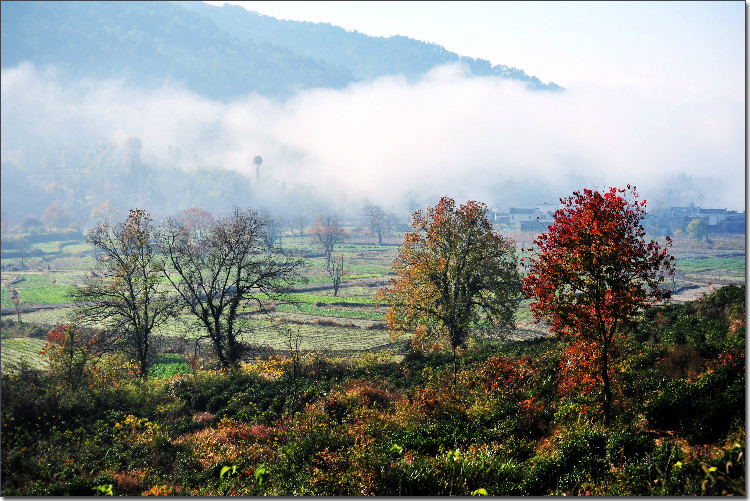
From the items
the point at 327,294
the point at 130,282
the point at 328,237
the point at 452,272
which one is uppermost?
the point at 328,237

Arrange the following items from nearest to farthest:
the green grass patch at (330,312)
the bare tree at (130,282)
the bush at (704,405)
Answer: the bush at (704,405), the bare tree at (130,282), the green grass patch at (330,312)

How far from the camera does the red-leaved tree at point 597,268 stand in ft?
34.1

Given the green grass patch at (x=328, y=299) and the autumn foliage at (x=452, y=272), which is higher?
the autumn foliage at (x=452, y=272)

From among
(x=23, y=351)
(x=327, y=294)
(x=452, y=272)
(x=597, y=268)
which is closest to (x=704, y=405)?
(x=597, y=268)

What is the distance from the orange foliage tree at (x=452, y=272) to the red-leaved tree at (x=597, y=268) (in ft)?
54.5

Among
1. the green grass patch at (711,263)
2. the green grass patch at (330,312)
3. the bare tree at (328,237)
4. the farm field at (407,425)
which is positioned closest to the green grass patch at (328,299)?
the green grass patch at (330,312)

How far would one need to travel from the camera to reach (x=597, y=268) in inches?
415

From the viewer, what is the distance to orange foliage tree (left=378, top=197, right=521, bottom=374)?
91.7 feet

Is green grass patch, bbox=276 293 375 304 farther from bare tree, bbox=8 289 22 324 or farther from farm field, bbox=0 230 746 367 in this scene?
bare tree, bbox=8 289 22 324

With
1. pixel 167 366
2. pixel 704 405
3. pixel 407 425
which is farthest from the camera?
pixel 167 366

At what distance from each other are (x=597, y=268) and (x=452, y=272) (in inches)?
692

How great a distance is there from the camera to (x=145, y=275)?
26.4m

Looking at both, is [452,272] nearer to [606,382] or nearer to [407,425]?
[407,425]

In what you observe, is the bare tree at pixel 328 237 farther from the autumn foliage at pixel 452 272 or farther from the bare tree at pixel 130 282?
the bare tree at pixel 130 282
